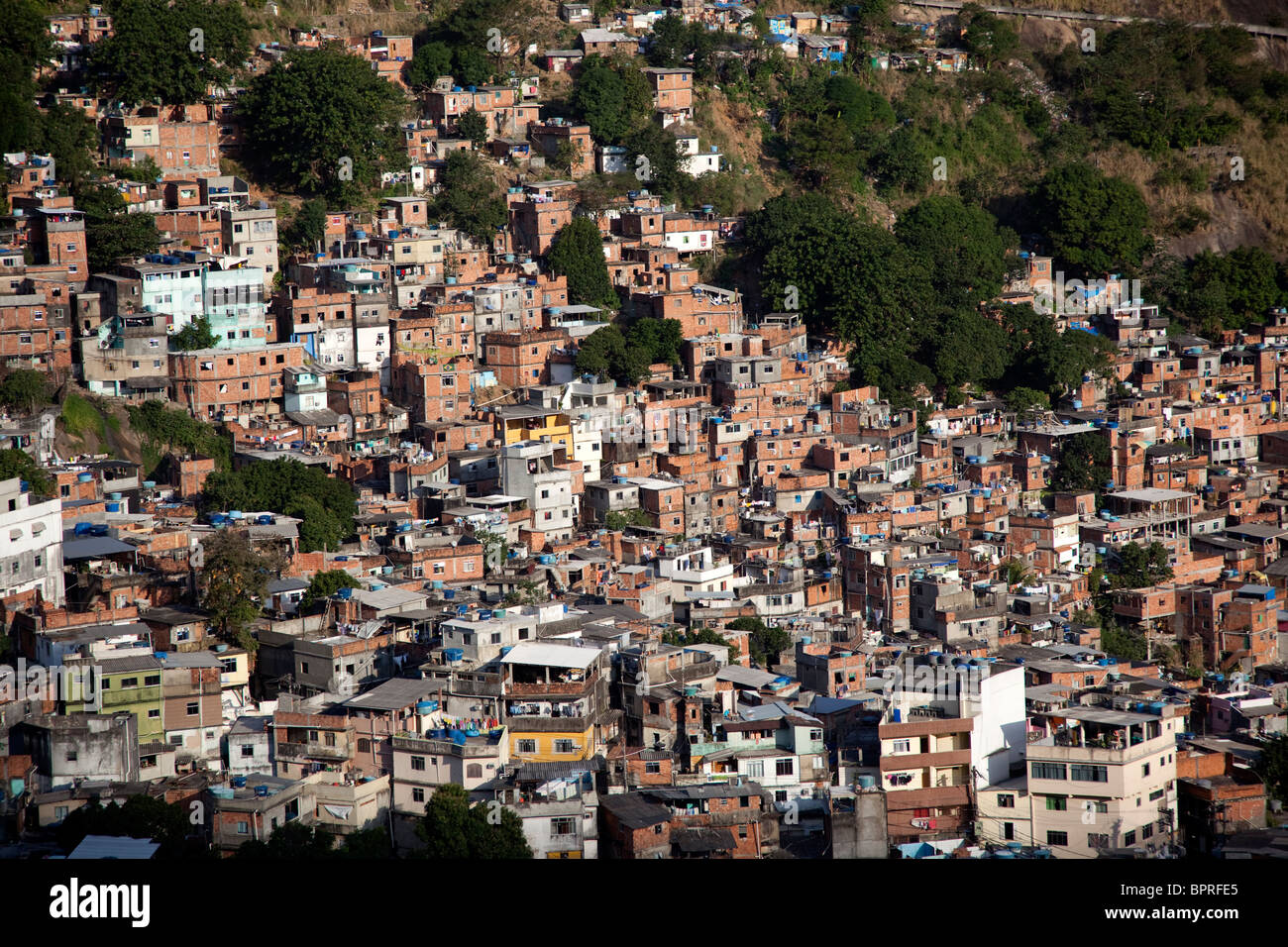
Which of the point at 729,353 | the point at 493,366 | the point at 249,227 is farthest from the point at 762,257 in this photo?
the point at 249,227

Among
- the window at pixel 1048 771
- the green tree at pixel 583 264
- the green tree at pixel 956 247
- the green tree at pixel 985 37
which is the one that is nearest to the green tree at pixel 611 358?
the green tree at pixel 583 264

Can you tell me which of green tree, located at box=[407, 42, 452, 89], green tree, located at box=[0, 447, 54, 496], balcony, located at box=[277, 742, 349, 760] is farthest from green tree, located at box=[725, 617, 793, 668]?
green tree, located at box=[407, 42, 452, 89]

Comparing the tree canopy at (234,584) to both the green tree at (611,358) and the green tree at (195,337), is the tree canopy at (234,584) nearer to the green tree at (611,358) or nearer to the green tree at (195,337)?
the green tree at (195,337)

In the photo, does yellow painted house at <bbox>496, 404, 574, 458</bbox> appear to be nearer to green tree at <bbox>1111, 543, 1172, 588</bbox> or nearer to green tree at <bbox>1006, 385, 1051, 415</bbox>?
green tree at <bbox>1111, 543, 1172, 588</bbox>

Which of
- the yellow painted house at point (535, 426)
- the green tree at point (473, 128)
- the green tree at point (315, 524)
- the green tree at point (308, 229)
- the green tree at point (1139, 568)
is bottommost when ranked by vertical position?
the green tree at point (1139, 568)

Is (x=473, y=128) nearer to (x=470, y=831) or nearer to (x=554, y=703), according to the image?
(x=554, y=703)

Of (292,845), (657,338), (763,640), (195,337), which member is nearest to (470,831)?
(292,845)
